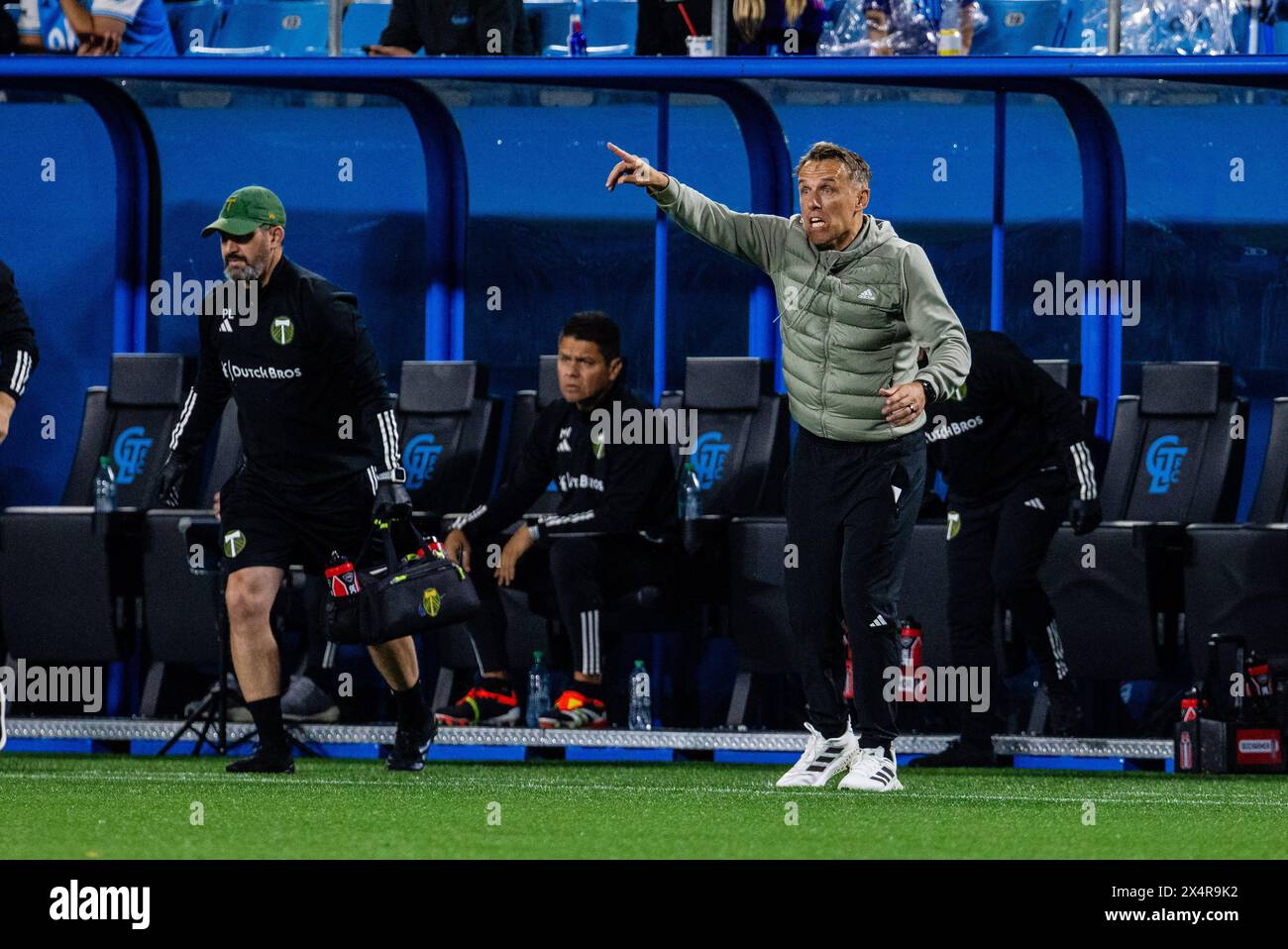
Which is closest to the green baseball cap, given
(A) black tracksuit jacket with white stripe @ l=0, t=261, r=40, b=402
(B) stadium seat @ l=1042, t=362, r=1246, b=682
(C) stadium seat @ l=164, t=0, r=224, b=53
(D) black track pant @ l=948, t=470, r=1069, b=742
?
(A) black tracksuit jacket with white stripe @ l=0, t=261, r=40, b=402

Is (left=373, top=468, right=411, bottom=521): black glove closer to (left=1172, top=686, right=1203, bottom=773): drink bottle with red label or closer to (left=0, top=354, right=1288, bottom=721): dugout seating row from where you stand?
(left=0, top=354, right=1288, bottom=721): dugout seating row

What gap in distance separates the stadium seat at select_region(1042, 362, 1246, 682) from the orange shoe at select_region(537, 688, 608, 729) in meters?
1.73

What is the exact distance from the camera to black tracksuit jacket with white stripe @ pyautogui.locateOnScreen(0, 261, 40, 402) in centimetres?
711

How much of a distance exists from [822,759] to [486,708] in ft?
9.21

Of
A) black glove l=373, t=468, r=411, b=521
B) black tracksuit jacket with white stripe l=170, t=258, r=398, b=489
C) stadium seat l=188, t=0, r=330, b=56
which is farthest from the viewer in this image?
stadium seat l=188, t=0, r=330, b=56

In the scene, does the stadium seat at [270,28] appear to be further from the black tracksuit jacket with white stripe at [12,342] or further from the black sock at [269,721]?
the black sock at [269,721]

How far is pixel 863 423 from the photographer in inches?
257

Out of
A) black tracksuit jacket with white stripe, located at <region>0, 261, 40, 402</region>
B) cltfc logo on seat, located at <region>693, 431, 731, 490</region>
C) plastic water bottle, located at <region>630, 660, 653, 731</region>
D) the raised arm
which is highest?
the raised arm

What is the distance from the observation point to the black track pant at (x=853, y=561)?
6.51 meters
